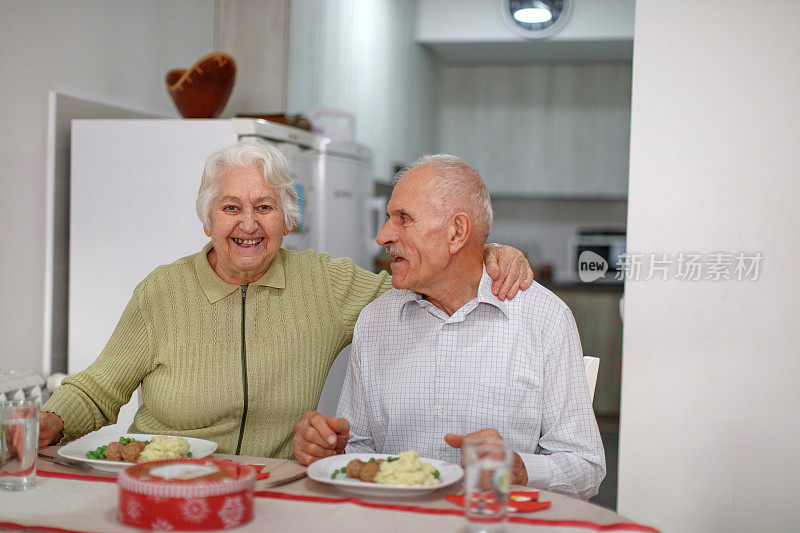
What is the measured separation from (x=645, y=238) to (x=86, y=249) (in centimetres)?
176

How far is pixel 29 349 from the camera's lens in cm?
260

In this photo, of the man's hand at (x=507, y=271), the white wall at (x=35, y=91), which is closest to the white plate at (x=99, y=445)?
the man's hand at (x=507, y=271)

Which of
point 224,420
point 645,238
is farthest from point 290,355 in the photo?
point 645,238

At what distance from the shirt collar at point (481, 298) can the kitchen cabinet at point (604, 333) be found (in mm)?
3423

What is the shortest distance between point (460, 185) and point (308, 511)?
2.35ft

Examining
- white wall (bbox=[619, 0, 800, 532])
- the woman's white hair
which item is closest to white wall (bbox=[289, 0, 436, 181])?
white wall (bbox=[619, 0, 800, 532])

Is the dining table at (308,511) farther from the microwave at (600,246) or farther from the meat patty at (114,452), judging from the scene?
the microwave at (600,246)

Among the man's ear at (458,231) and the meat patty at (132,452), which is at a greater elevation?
the man's ear at (458,231)

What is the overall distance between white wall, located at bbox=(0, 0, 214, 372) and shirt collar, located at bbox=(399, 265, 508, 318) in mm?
1419

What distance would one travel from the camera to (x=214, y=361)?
1.64m

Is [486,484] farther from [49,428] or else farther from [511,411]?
[49,428]

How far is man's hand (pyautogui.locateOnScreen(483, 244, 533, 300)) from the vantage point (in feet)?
5.11

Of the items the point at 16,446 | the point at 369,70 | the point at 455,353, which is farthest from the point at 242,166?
the point at 369,70

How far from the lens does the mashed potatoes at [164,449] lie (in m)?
1.26
